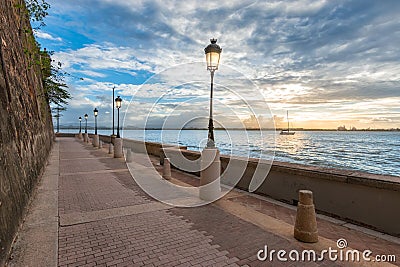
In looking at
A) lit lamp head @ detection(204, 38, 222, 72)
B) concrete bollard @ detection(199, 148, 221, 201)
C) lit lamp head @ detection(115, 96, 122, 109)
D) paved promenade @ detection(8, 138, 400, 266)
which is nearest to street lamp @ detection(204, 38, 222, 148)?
lit lamp head @ detection(204, 38, 222, 72)

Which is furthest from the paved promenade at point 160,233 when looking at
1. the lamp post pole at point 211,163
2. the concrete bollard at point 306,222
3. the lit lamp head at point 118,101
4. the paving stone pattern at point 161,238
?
the lit lamp head at point 118,101

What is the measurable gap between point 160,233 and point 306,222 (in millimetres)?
2583

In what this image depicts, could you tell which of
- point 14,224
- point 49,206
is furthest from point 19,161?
point 14,224

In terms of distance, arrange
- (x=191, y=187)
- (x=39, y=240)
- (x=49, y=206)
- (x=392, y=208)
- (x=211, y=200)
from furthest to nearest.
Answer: (x=191, y=187) → (x=211, y=200) → (x=49, y=206) → (x=392, y=208) → (x=39, y=240)

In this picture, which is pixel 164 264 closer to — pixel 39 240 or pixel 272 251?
pixel 272 251

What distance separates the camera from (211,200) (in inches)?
261

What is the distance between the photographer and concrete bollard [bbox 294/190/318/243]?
13.7ft

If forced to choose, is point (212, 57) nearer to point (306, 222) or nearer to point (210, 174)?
point (210, 174)

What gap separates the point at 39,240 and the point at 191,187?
15.8ft

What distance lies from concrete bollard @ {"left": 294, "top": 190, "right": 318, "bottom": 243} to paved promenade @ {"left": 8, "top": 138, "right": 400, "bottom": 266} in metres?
0.13

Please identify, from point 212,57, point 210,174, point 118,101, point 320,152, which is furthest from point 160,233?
point 320,152

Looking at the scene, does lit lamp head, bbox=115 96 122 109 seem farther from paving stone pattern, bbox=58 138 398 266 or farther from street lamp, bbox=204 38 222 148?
street lamp, bbox=204 38 222 148

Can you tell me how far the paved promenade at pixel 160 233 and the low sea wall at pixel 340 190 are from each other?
0.28m

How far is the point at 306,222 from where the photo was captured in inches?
166
